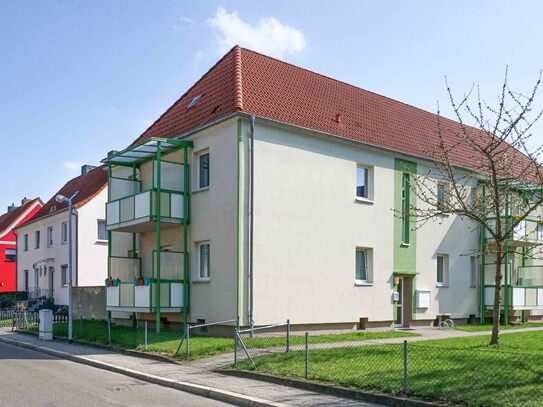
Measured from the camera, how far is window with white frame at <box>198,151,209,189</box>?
20.6m

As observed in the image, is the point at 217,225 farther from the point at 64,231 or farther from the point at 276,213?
the point at 64,231

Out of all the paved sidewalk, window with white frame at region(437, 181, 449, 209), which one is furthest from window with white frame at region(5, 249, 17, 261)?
window with white frame at region(437, 181, 449, 209)

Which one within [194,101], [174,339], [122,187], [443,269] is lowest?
[174,339]

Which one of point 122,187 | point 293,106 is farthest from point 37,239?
point 293,106

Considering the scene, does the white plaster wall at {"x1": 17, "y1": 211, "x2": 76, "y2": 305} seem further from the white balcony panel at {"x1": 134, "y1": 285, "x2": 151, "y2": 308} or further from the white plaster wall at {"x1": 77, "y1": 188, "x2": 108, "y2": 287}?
the white balcony panel at {"x1": 134, "y1": 285, "x2": 151, "y2": 308}

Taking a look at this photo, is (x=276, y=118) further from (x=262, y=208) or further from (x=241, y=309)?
(x=241, y=309)

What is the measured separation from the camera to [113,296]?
2141cm

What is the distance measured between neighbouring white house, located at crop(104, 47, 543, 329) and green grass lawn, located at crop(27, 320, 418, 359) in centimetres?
108

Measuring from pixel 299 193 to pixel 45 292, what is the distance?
26736 millimetres

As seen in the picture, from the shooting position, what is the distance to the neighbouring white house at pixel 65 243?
120ft

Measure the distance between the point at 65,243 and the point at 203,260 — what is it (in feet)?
68.1

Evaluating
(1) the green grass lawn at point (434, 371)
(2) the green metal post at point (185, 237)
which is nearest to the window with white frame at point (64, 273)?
(2) the green metal post at point (185, 237)

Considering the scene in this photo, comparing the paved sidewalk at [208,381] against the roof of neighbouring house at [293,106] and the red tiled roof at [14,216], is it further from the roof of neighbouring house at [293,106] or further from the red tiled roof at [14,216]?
the red tiled roof at [14,216]

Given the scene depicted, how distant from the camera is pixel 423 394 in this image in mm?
9367
